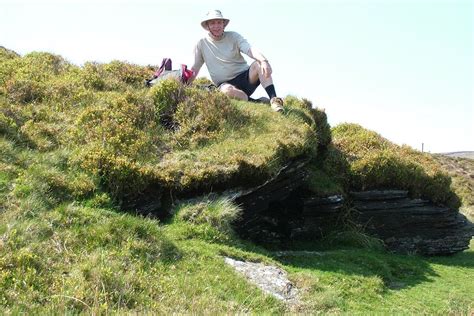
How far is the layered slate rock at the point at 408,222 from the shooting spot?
15.4 metres

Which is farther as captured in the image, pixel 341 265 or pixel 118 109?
pixel 118 109

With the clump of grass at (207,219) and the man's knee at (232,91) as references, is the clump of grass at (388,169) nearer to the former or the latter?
the man's knee at (232,91)

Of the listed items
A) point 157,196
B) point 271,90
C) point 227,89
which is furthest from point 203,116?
point 157,196

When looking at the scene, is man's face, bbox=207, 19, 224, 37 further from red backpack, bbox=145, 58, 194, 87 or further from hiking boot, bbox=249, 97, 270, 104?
hiking boot, bbox=249, 97, 270, 104

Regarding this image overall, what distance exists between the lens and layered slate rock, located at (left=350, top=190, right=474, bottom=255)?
15445mm

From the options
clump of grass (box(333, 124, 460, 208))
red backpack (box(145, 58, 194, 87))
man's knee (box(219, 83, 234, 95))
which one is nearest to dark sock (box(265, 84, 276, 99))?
man's knee (box(219, 83, 234, 95))

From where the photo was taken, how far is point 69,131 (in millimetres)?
11125

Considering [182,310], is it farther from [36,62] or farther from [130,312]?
[36,62]

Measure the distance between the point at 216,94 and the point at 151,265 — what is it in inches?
249

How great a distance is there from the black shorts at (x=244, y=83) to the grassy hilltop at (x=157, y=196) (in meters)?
1.09

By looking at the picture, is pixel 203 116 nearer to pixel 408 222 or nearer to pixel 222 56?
pixel 222 56

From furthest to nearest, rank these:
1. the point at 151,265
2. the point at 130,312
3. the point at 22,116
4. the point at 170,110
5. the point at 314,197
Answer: the point at 314,197 → the point at 170,110 → the point at 22,116 → the point at 151,265 → the point at 130,312

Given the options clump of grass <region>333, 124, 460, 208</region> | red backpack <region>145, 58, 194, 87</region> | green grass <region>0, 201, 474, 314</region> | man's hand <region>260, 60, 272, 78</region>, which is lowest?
green grass <region>0, 201, 474, 314</region>

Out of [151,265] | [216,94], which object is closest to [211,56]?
[216,94]
